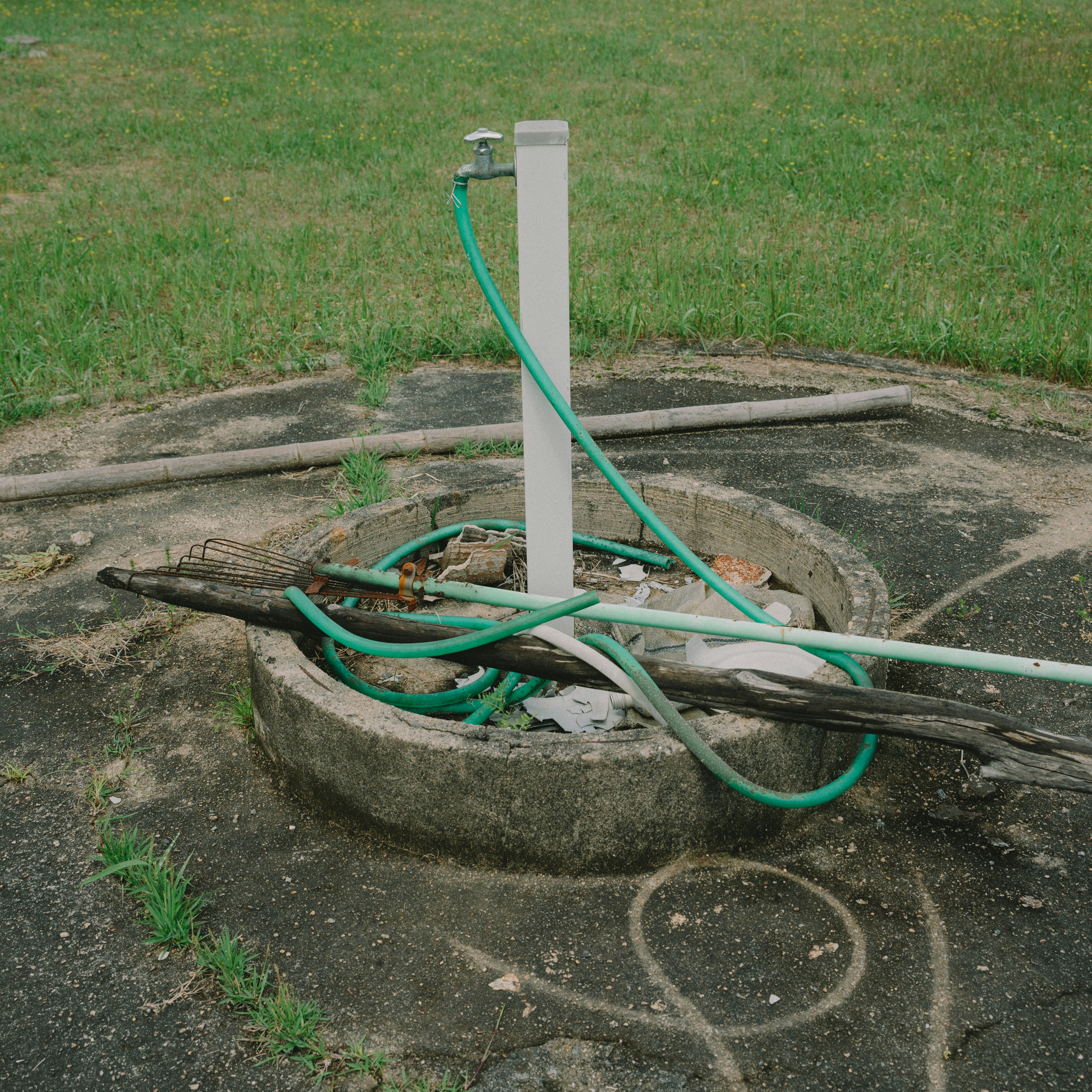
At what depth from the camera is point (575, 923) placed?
2.33m

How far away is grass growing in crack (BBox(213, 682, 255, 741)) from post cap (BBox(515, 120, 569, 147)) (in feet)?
5.48

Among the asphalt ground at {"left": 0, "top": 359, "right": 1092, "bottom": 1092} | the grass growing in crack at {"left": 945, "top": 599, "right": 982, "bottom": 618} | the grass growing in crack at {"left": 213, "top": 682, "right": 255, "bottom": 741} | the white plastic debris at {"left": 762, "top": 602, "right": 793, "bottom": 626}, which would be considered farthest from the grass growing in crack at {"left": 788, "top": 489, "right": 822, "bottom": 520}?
the grass growing in crack at {"left": 213, "top": 682, "right": 255, "bottom": 741}

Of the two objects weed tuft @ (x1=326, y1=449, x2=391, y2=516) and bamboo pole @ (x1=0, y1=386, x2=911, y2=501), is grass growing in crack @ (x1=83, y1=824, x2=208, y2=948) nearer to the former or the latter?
weed tuft @ (x1=326, y1=449, x2=391, y2=516)

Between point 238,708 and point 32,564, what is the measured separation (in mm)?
1465

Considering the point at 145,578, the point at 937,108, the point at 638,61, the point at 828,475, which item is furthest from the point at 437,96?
the point at 145,578

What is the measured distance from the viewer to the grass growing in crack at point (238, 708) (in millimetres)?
3000

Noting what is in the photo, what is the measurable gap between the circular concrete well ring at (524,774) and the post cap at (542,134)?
1.39 metres

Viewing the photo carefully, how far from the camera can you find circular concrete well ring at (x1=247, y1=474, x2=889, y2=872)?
92.4 inches

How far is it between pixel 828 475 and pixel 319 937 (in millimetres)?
3181

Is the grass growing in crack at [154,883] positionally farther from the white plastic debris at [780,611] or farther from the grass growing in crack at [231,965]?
the white plastic debris at [780,611]

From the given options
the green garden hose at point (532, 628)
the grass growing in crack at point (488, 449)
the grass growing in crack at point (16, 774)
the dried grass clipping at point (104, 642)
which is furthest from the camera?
the grass growing in crack at point (488, 449)

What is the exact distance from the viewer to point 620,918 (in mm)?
2332

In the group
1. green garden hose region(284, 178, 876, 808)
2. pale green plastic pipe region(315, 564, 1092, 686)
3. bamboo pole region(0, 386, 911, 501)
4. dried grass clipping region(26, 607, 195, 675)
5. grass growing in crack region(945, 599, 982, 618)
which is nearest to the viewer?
pale green plastic pipe region(315, 564, 1092, 686)

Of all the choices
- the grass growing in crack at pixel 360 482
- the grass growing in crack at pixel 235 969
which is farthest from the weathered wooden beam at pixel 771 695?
the grass growing in crack at pixel 360 482
